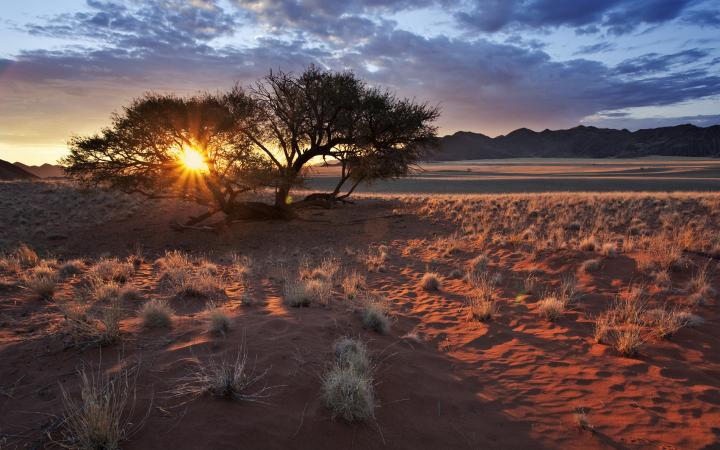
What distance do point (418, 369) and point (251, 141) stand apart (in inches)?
679

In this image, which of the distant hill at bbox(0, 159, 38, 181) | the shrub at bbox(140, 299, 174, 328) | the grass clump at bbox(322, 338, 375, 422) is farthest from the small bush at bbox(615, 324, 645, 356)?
Answer: the distant hill at bbox(0, 159, 38, 181)

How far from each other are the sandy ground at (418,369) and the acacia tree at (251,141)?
943 cm

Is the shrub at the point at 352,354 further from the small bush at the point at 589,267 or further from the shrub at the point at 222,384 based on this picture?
the small bush at the point at 589,267

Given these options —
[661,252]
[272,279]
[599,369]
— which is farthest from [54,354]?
[661,252]

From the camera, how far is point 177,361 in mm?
4777

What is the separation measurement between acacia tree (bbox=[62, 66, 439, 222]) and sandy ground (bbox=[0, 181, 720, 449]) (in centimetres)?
943

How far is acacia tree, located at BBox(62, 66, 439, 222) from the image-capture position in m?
17.8

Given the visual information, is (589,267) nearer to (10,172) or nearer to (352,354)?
(352,354)

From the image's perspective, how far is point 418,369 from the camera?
540 cm

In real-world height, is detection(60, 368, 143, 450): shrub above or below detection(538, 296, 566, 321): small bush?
above

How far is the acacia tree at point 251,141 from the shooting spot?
1781 centimetres

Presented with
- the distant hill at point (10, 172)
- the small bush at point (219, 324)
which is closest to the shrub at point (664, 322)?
the small bush at point (219, 324)

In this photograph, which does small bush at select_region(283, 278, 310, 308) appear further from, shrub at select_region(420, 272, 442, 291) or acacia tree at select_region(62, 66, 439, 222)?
acacia tree at select_region(62, 66, 439, 222)

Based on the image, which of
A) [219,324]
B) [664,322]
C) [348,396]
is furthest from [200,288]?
[664,322]
